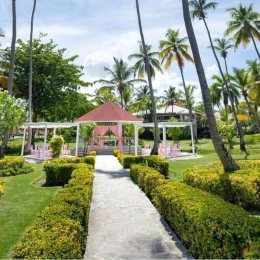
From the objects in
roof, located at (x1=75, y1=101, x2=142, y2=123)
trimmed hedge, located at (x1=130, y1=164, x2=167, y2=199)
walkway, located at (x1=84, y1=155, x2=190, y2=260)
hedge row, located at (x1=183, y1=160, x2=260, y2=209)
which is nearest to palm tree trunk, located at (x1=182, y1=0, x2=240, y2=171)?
hedge row, located at (x1=183, y1=160, x2=260, y2=209)

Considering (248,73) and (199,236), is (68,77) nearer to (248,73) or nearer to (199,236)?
(248,73)

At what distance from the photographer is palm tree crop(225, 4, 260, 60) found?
82.0 feet

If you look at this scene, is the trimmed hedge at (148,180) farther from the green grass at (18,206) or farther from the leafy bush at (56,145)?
the leafy bush at (56,145)

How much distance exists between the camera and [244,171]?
8844 millimetres

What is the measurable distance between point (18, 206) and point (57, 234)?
4.54 meters

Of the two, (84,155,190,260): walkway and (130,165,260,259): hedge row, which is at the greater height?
(130,165,260,259): hedge row

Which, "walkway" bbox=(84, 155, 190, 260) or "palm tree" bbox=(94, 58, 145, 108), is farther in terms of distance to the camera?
"palm tree" bbox=(94, 58, 145, 108)

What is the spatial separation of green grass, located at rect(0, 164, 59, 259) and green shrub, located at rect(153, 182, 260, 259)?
129 inches

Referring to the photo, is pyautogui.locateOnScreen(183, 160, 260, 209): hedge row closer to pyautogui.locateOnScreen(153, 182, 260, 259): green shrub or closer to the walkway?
the walkway

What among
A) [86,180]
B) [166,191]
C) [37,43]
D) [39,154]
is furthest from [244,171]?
[37,43]

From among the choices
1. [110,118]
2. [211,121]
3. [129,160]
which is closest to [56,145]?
[110,118]

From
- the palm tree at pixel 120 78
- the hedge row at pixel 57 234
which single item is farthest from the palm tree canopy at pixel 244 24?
the hedge row at pixel 57 234

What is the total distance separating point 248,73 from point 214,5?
1261cm

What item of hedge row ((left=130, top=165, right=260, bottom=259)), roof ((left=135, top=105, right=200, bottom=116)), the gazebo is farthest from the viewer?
roof ((left=135, top=105, right=200, bottom=116))
